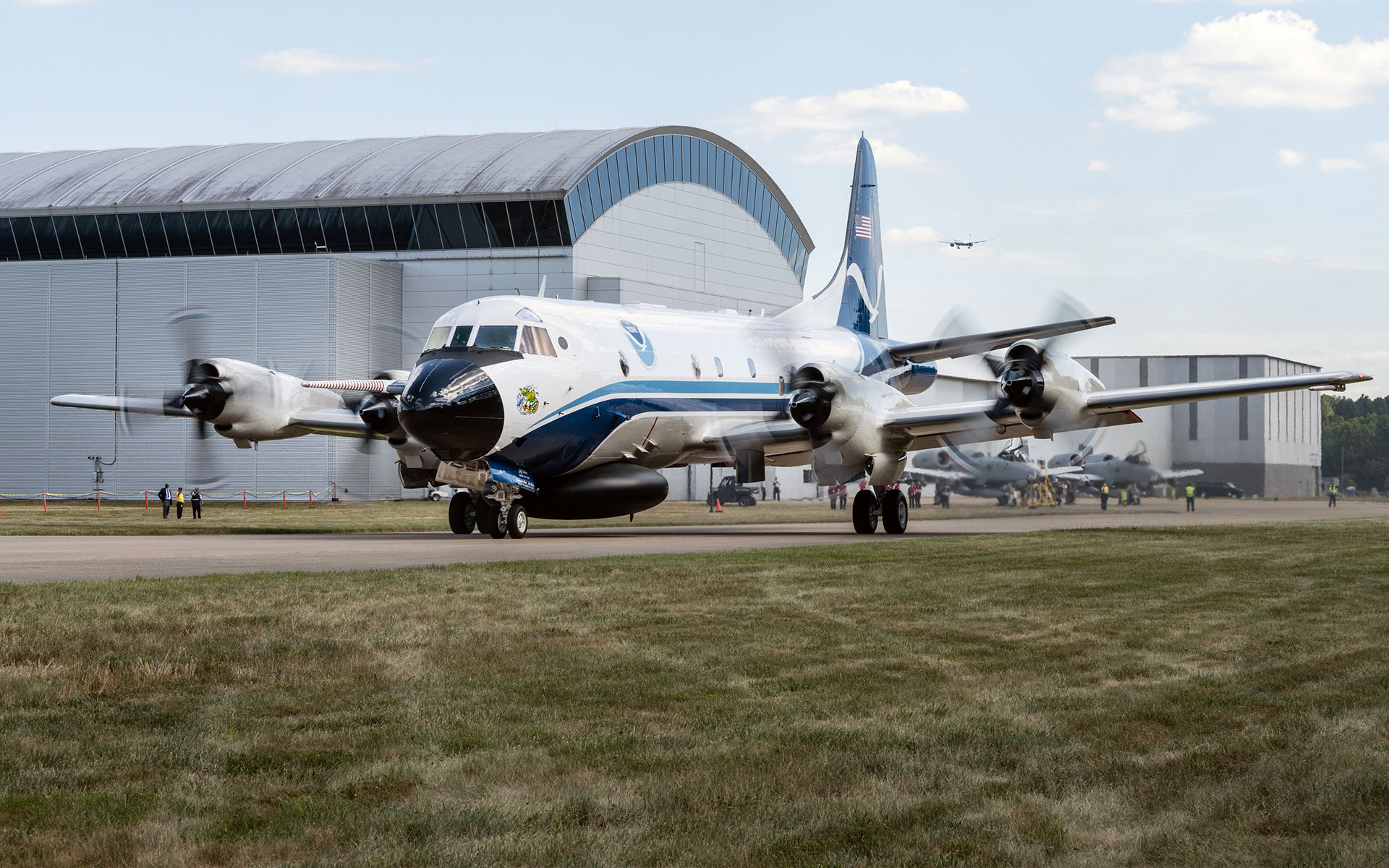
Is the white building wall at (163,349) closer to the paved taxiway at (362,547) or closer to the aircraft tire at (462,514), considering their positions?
the paved taxiway at (362,547)

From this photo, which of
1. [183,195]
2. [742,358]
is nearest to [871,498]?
[742,358]

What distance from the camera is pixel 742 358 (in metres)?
31.5

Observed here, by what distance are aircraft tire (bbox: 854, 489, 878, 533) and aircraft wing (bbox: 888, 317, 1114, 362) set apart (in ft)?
13.1

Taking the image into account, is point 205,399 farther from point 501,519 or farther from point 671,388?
point 671,388

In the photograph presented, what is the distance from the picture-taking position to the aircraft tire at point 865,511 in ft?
98.7

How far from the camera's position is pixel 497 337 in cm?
2502

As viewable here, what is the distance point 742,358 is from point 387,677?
22.7 meters

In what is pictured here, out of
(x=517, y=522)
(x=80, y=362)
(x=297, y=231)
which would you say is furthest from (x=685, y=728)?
(x=80, y=362)

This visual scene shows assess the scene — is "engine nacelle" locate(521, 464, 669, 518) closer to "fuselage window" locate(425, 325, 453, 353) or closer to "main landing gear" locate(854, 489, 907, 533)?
"fuselage window" locate(425, 325, 453, 353)

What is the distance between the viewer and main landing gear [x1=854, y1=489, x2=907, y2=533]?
3009cm

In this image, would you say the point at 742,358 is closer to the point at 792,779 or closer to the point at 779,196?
the point at 792,779

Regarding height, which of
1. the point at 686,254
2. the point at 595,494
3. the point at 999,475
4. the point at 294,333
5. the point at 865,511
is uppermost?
the point at 686,254

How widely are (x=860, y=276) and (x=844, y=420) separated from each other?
12.6m

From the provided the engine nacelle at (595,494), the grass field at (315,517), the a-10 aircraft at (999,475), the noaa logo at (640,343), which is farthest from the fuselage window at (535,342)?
the a-10 aircraft at (999,475)
